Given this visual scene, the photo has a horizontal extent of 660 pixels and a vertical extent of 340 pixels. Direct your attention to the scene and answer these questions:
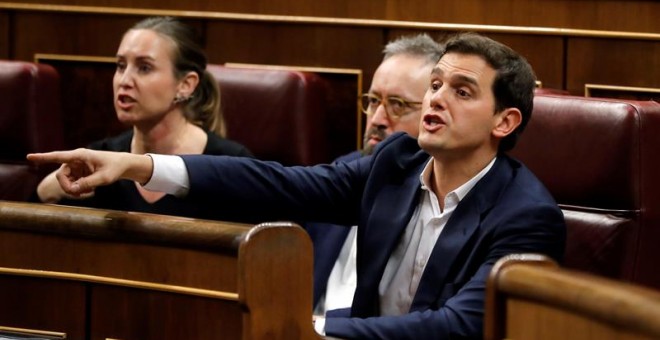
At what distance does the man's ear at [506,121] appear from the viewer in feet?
3.45

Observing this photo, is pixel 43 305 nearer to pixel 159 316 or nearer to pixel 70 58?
pixel 159 316

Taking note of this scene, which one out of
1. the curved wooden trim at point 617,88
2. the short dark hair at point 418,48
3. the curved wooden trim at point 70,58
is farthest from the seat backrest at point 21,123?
the curved wooden trim at point 617,88

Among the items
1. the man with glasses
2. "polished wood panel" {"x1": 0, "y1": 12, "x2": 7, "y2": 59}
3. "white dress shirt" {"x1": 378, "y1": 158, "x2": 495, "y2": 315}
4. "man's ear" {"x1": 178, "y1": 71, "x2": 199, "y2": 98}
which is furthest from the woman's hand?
"polished wood panel" {"x1": 0, "y1": 12, "x2": 7, "y2": 59}

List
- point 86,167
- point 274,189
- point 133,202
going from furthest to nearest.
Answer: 1. point 133,202
2. point 274,189
3. point 86,167

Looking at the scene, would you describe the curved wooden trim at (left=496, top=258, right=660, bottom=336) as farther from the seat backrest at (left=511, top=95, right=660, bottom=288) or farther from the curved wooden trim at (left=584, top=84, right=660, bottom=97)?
the curved wooden trim at (left=584, top=84, right=660, bottom=97)

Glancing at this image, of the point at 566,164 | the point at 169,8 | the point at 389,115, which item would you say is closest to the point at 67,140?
the point at 169,8

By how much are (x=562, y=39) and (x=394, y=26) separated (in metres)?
0.25

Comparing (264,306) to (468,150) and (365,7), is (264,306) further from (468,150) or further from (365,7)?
(365,7)

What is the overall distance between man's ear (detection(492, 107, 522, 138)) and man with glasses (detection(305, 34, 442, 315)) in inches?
11.3

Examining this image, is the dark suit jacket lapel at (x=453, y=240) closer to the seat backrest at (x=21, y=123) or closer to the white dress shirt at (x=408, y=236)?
the white dress shirt at (x=408, y=236)

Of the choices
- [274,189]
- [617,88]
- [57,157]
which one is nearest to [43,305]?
[57,157]

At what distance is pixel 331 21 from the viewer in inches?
68.0

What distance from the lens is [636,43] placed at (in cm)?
155

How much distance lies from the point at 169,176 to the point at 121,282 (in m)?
0.17
